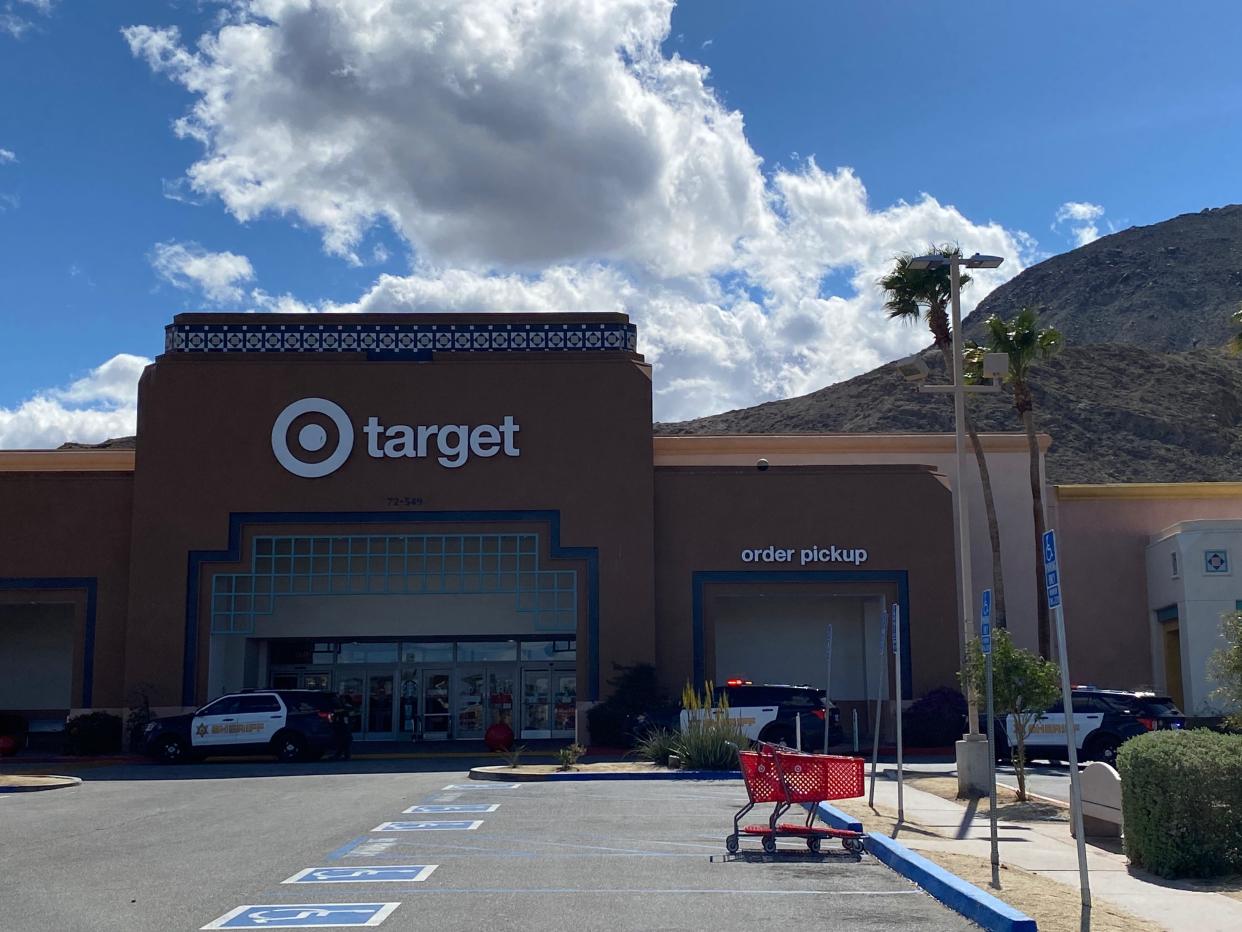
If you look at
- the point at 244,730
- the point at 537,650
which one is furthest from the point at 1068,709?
the point at 537,650

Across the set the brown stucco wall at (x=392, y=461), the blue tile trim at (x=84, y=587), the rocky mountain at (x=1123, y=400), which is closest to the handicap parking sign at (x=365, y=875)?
the brown stucco wall at (x=392, y=461)

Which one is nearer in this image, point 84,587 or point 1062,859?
point 1062,859

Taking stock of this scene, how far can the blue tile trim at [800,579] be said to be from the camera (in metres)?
35.0

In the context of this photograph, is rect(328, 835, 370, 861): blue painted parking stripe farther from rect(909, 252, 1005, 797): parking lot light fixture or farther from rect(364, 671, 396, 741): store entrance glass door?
rect(364, 671, 396, 741): store entrance glass door

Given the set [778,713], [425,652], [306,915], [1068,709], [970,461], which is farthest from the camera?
[970,461]

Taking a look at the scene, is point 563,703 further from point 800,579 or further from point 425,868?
point 425,868

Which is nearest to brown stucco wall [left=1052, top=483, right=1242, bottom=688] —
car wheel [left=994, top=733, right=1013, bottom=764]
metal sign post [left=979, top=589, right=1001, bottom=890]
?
car wheel [left=994, top=733, right=1013, bottom=764]

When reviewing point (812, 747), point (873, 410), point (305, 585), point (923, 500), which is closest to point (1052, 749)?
point (812, 747)

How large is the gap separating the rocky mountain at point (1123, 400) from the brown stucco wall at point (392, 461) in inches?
1048

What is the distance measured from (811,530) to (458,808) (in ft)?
60.7

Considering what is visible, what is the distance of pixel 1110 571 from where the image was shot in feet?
128

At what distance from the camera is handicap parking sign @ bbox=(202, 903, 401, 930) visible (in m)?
9.89

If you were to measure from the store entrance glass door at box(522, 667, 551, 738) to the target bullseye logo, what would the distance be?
27.4 feet

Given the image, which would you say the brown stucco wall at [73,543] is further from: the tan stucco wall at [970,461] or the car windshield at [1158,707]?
the car windshield at [1158,707]
